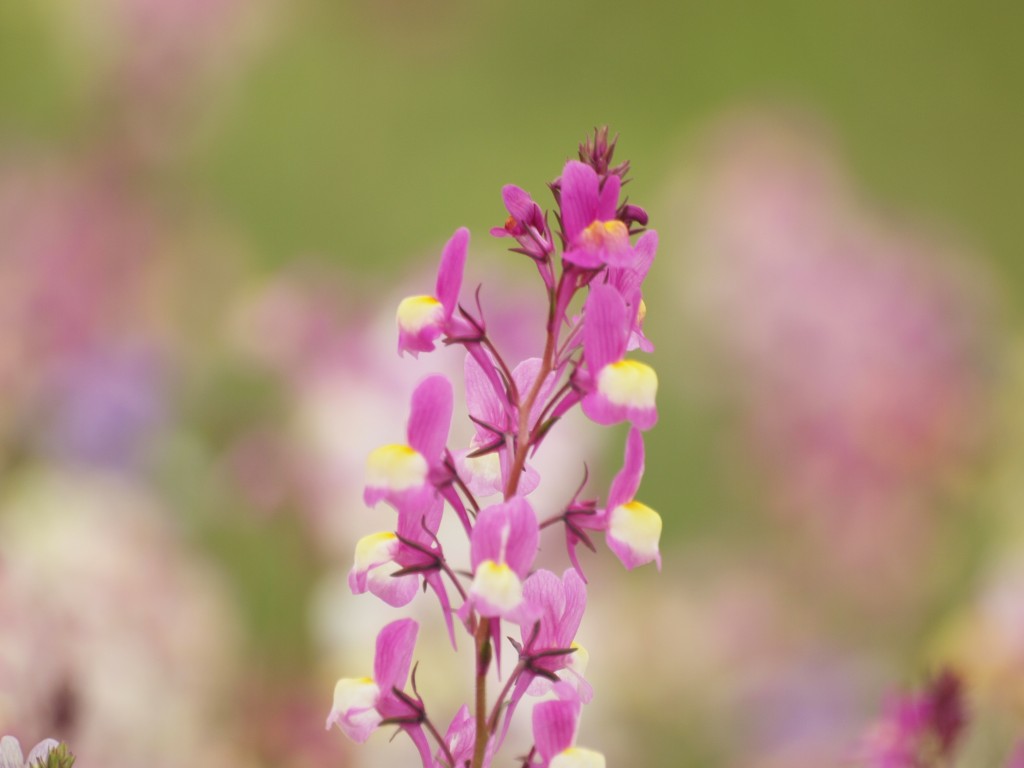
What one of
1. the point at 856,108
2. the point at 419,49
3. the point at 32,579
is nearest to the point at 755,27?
the point at 856,108

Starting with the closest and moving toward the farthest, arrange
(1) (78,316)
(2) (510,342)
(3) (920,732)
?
(3) (920,732), (2) (510,342), (1) (78,316)

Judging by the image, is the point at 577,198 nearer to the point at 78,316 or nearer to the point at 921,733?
the point at 921,733

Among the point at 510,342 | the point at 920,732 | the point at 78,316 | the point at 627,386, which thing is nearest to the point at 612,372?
the point at 627,386

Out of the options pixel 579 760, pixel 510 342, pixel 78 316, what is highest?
pixel 78 316

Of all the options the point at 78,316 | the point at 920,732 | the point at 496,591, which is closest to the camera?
the point at 496,591

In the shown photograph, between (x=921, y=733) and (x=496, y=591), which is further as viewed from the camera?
(x=921, y=733)

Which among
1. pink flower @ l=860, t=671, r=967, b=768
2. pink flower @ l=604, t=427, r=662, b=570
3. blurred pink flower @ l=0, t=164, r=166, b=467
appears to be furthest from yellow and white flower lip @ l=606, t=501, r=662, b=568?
blurred pink flower @ l=0, t=164, r=166, b=467

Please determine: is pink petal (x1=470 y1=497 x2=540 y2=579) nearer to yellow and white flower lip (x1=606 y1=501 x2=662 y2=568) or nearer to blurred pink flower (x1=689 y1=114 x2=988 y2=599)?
yellow and white flower lip (x1=606 y1=501 x2=662 y2=568)
